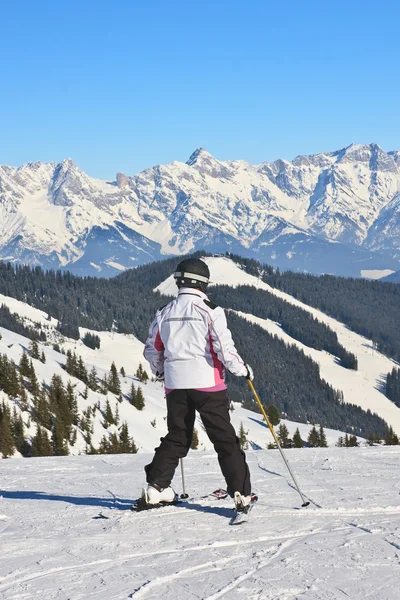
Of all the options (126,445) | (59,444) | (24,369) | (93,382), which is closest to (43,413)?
(126,445)

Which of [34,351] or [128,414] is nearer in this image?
[128,414]

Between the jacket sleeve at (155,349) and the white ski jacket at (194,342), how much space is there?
0.41 ft

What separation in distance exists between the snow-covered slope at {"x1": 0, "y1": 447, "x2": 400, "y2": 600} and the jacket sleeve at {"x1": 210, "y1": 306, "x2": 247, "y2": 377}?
5.85ft

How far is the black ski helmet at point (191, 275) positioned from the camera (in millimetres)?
8203

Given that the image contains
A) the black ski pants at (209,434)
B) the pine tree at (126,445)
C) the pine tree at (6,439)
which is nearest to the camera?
the black ski pants at (209,434)

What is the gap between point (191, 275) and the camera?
8.20 meters

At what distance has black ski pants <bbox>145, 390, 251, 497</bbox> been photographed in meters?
8.02

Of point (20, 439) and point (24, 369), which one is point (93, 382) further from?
point (20, 439)

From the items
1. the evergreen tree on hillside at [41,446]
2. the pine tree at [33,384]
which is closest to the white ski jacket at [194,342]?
the evergreen tree on hillside at [41,446]

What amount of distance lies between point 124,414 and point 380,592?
76231mm

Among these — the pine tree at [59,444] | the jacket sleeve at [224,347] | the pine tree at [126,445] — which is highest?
the jacket sleeve at [224,347]

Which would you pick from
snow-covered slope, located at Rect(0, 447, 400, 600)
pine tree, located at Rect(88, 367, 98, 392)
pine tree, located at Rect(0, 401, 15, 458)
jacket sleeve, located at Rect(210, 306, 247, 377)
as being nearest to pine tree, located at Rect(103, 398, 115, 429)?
pine tree, located at Rect(88, 367, 98, 392)

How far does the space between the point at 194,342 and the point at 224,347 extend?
0.44 m

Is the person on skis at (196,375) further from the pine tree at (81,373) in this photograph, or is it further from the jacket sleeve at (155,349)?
the pine tree at (81,373)
